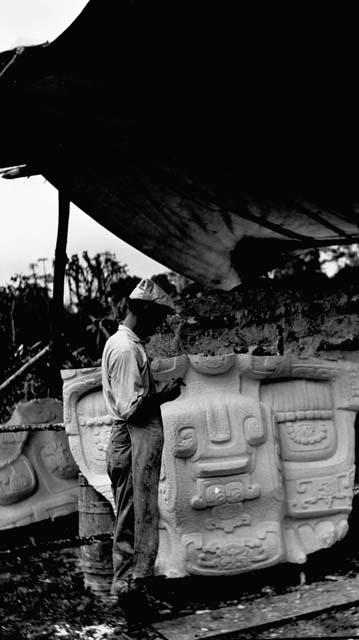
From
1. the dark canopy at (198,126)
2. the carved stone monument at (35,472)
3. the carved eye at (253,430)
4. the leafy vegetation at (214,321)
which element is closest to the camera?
the dark canopy at (198,126)

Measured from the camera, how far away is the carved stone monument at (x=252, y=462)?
377cm

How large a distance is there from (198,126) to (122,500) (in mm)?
2373

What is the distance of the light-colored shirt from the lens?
3301 mm

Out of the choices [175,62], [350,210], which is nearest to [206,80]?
[175,62]

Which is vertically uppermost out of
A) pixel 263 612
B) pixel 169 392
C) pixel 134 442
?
pixel 169 392

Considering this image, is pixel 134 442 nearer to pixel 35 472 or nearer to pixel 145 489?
pixel 145 489

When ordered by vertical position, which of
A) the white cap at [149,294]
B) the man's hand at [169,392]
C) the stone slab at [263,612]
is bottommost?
the stone slab at [263,612]

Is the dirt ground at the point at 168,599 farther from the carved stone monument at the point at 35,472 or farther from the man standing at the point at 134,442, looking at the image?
the carved stone monument at the point at 35,472

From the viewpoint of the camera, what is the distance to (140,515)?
3.30 m

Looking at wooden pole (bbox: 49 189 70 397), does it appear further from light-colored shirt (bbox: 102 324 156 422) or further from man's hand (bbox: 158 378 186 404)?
man's hand (bbox: 158 378 186 404)

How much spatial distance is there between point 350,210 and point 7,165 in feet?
7.24

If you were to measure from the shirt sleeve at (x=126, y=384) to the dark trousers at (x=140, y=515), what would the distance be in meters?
0.09

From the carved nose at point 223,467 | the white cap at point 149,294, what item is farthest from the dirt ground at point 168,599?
the white cap at point 149,294

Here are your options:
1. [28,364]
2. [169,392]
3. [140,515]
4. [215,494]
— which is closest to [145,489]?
[140,515]
